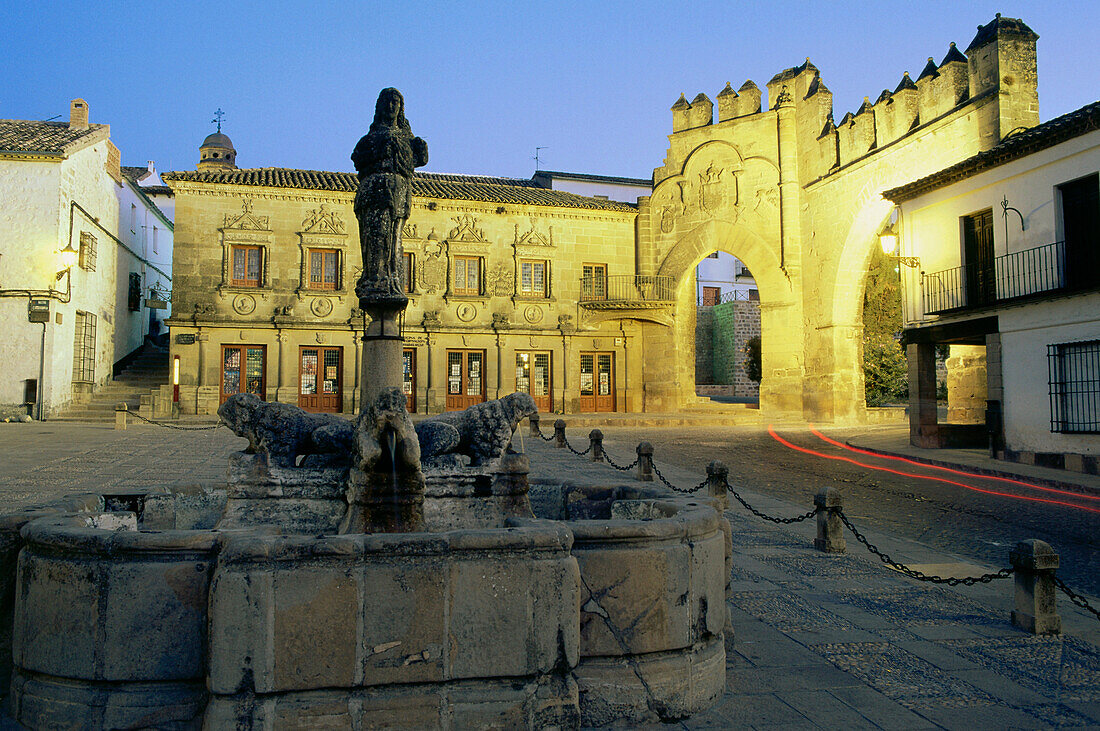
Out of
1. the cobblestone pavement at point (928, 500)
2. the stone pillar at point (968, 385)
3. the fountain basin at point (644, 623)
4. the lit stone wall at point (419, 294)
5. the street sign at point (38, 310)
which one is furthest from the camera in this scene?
the lit stone wall at point (419, 294)

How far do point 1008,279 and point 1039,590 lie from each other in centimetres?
1183

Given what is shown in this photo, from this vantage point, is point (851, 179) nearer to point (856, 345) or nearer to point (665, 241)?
point (856, 345)

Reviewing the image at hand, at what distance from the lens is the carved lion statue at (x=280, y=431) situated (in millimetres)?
4301

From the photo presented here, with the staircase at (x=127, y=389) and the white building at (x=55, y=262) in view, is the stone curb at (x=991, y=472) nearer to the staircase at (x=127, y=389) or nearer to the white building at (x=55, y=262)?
the staircase at (x=127, y=389)

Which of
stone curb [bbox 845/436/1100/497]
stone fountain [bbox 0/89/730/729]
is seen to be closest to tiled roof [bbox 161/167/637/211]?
stone curb [bbox 845/436/1100/497]

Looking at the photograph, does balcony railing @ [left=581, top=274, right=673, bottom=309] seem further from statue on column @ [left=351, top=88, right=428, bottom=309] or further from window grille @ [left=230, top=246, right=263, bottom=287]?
statue on column @ [left=351, top=88, right=428, bottom=309]

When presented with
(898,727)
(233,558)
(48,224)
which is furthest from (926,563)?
(48,224)

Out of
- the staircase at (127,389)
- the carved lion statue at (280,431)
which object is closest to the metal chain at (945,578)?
the carved lion statue at (280,431)

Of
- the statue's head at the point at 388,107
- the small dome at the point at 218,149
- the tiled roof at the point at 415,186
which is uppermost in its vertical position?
the small dome at the point at 218,149

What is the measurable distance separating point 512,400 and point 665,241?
76.0ft

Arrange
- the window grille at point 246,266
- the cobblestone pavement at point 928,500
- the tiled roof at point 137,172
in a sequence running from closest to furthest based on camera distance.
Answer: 1. the cobblestone pavement at point 928,500
2. the window grille at point 246,266
3. the tiled roof at point 137,172

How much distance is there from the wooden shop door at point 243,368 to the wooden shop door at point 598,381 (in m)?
11.0

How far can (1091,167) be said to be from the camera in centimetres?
1244

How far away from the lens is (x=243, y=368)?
75.1ft
